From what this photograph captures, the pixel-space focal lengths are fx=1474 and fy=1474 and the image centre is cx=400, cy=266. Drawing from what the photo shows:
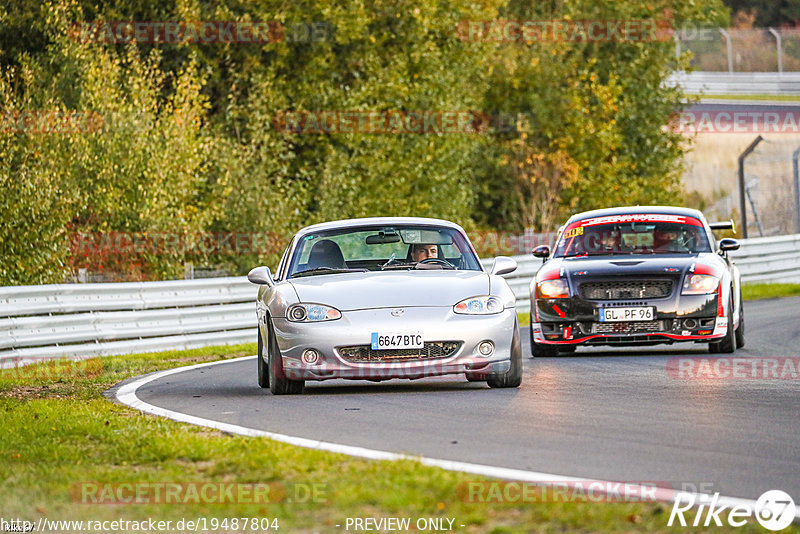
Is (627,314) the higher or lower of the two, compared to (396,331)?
lower

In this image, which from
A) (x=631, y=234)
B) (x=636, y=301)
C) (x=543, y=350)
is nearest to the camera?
(x=636, y=301)

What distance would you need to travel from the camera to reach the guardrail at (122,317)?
16.6 m

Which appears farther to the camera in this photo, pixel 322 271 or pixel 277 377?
pixel 322 271

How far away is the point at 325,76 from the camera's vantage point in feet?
110

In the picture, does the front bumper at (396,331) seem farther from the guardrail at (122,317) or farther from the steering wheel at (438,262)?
the guardrail at (122,317)

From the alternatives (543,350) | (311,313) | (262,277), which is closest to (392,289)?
(311,313)

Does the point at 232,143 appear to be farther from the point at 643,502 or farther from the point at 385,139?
the point at 643,502

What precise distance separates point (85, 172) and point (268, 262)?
4.84 m

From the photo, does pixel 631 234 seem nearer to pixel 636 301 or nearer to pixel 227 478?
pixel 636 301

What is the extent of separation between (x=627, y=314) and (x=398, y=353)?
414 cm

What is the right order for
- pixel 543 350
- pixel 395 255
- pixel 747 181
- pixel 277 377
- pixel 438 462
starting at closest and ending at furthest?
pixel 438 462, pixel 277 377, pixel 395 255, pixel 543 350, pixel 747 181

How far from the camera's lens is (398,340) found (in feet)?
35.8

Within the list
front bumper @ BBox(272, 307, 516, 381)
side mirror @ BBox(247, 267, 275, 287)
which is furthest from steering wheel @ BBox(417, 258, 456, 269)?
side mirror @ BBox(247, 267, 275, 287)

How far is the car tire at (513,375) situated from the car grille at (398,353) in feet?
1.68
